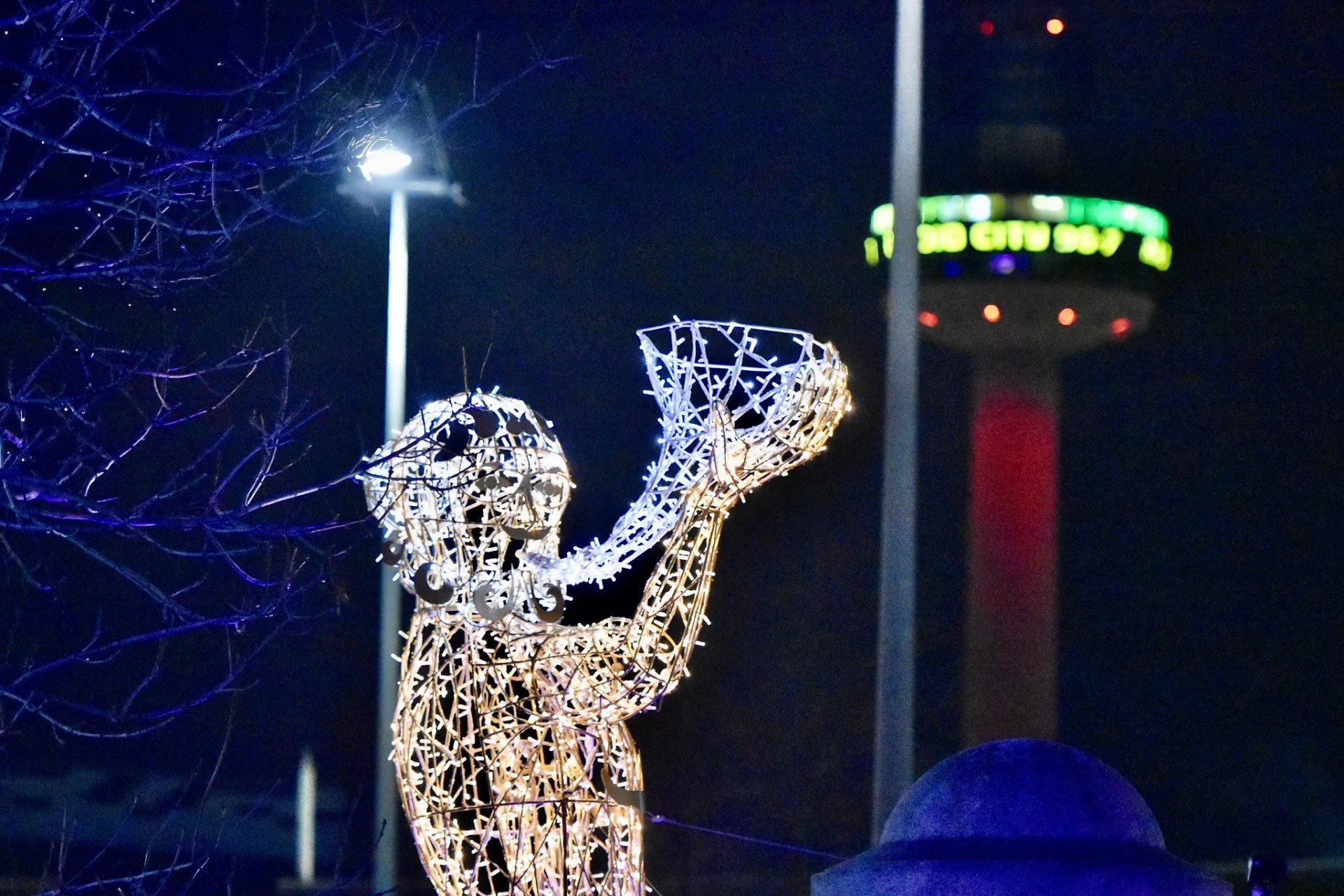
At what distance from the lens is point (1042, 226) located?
30.8 meters

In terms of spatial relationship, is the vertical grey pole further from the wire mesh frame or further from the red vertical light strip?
the red vertical light strip

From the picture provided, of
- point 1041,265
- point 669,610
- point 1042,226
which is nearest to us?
point 669,610

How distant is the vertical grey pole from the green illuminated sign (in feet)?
70.2

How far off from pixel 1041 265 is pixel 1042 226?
0.92 meters

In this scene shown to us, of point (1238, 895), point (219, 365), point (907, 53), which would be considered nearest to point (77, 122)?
point (219, 365)

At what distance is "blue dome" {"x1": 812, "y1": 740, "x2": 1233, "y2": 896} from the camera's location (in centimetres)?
487

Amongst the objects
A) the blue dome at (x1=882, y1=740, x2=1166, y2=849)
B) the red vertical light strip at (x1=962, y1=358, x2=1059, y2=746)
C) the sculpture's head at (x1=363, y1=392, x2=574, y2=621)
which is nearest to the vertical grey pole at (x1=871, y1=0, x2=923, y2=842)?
the sculpture's head at (x1=363, y1=392, x2=574, y2=621)

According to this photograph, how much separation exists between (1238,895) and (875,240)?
1110 centimetres

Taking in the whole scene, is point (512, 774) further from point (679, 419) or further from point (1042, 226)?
point (1042, 226)

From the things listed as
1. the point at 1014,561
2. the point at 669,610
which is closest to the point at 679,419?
the point at 669,610

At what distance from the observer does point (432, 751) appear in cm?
668

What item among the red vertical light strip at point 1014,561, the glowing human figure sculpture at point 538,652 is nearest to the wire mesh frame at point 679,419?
the glowing human figure sculpture at point 538,652

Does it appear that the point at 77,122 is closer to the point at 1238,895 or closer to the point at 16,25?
the point at 16,25

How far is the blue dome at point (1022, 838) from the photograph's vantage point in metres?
4.87
